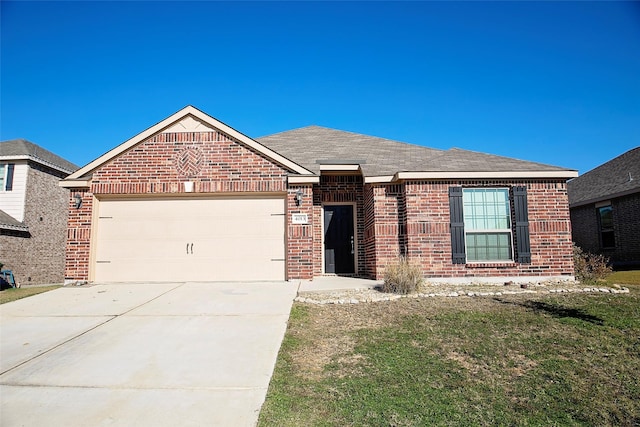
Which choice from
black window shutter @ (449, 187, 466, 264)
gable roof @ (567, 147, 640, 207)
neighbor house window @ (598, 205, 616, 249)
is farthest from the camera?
neighbor house window @ (598, 205, 616, 249)

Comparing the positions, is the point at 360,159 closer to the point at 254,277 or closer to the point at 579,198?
the point at 254,277

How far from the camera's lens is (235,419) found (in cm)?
361

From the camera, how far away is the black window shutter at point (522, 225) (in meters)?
10.1

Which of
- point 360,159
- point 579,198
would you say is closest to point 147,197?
point 360,159

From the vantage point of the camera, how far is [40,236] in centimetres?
1852

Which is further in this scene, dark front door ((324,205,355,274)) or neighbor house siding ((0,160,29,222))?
neighbor house siding ((0,160,29,222))

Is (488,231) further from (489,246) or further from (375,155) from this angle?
(375,155)

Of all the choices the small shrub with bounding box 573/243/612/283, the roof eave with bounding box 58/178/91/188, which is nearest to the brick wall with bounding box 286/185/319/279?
the roof eave with bounding box 58/178/91/188

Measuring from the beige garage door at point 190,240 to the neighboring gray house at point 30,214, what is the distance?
8.79 m

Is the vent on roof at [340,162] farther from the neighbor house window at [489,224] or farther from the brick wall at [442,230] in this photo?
the neighbor house window at [489,224]

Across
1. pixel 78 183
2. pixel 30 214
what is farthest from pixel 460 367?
pixel 30 214

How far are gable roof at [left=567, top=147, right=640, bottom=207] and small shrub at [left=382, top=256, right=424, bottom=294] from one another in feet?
40.3

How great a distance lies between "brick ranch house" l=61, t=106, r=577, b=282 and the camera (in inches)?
401

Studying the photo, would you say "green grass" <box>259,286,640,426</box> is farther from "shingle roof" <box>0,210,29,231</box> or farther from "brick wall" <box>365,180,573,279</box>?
"shingle roof" <box>0,210,29,231</box>
